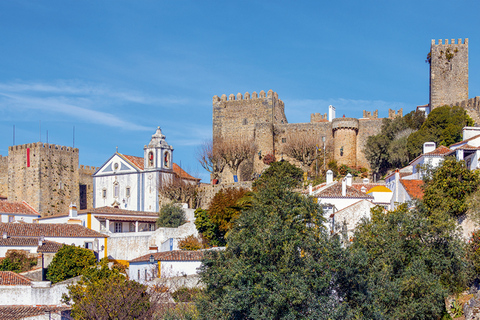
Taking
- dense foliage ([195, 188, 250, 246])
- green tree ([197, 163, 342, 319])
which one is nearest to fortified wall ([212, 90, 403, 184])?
dense foliage ([195, 188, 250, 246])

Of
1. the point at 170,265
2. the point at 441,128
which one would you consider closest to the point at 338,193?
the point at 170,265

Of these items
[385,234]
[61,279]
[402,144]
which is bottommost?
[61,279]

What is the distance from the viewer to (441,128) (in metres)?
43.8

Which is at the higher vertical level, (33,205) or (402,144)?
(402,144)

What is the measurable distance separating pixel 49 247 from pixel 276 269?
21.9m

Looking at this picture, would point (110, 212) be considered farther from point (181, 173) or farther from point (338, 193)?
point (338, 193)

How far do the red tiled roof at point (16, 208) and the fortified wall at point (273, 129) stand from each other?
16642 mm

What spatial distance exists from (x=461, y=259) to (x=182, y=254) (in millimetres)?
16683

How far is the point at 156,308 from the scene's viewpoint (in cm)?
2497

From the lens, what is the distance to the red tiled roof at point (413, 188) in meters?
29.2

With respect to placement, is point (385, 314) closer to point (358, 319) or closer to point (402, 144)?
point (358, 319)

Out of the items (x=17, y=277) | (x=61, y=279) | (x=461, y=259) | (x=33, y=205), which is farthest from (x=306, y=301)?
(x=33, y=205)

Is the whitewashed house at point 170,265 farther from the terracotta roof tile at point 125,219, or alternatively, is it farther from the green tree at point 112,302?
the terracotta roof tile at point 125,219

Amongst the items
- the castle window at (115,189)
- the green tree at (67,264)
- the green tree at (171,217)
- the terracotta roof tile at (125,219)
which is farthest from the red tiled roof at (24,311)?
the castle window at (115,189)
